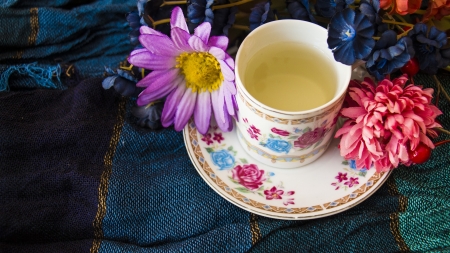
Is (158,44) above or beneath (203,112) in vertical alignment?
above

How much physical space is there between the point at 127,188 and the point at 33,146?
0.15 meters

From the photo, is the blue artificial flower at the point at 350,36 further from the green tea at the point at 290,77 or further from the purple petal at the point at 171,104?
the purple petal at the point at 171,104

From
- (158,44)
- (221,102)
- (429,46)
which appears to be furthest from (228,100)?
(429,46)

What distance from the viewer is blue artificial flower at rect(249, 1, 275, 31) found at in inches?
23.8

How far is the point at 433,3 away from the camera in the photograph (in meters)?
0.55

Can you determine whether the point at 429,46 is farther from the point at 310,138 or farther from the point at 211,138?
the point at 211,138

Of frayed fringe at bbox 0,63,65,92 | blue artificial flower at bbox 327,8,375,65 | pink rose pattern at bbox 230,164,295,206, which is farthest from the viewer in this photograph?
frayed fringe at bbox 0,63,65,92

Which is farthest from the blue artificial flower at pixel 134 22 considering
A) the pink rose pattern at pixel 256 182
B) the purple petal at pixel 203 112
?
the pink rose pattern at pixel 256 182

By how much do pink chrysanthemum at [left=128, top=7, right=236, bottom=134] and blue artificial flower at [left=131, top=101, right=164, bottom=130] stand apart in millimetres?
33

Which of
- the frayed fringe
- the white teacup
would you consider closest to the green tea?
the white teacup

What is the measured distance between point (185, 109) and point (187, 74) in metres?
0.05

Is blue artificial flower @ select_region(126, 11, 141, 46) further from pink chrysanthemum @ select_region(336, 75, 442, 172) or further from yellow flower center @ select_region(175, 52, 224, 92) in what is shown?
A: pink chrysanthemum @ select_region(336, 75, 442, 172)

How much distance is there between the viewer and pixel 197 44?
22.4 inches

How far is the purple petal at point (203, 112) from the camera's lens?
0.64 metres
